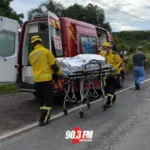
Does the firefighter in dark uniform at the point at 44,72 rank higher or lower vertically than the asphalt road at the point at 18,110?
higher

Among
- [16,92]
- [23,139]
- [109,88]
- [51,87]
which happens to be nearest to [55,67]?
[51,87]

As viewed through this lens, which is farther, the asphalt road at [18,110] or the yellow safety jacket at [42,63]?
the asphalt road at [18,110]

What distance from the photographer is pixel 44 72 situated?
731 cm

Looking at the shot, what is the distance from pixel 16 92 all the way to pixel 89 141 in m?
6.72

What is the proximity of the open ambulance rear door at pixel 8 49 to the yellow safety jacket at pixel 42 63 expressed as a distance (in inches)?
173

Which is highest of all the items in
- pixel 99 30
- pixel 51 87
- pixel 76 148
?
pixel 99 30

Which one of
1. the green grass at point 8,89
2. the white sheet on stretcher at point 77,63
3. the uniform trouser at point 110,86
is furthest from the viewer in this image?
the green grass at point 8,89

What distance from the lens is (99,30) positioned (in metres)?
12.5

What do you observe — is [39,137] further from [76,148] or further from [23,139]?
[76,148]

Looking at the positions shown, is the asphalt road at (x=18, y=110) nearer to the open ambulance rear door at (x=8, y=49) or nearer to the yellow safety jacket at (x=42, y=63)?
the open ambulance rear door at (x=8, y=49)

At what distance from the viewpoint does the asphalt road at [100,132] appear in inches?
223

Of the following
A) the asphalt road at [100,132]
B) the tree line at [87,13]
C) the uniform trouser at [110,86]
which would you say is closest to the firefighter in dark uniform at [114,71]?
the uniform trouser at [110,86]

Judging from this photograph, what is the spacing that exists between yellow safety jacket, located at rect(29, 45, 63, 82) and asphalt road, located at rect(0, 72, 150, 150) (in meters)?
1.01

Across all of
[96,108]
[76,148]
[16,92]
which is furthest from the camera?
[16,92]
